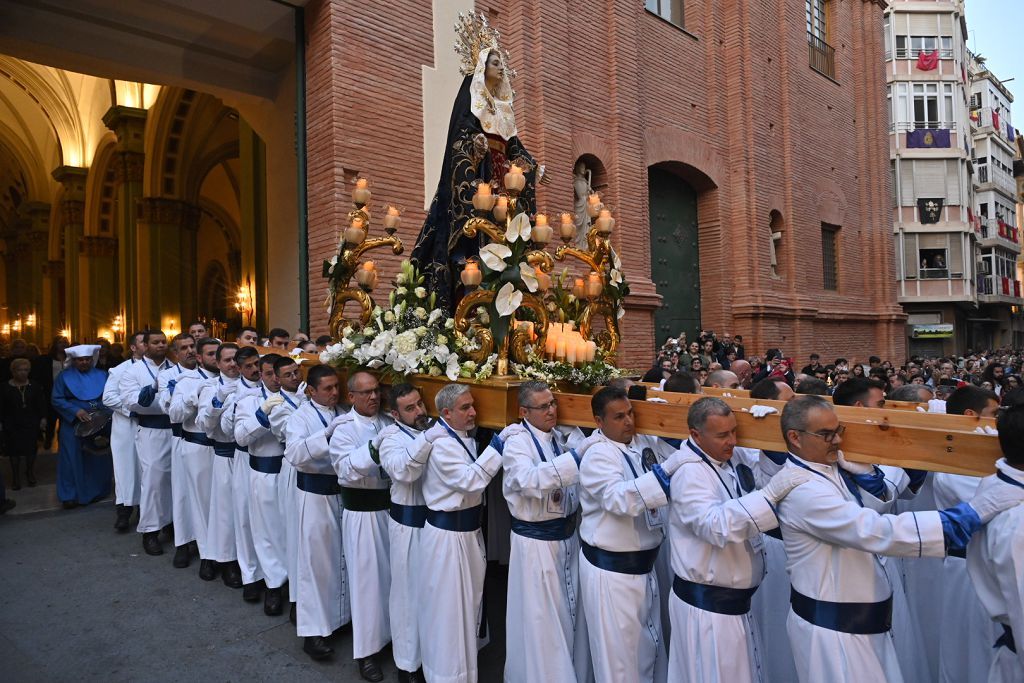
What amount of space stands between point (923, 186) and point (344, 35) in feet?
96.8

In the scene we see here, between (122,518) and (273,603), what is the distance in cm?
281

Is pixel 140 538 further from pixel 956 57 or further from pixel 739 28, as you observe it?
pixel 956 57

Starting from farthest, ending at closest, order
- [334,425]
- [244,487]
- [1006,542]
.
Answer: [244,487] < [334,425] < [1006,542]

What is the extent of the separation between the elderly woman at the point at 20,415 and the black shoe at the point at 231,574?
176 inches

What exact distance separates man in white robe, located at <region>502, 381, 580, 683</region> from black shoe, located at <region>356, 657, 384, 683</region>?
32.6 inches

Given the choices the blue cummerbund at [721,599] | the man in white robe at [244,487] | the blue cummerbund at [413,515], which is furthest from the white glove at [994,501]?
the man in white robe at [244,487]

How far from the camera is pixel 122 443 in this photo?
7.05m

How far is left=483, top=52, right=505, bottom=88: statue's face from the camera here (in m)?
4.92

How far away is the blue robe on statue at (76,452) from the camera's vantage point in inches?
304

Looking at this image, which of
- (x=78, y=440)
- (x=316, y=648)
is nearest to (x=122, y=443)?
(x=78, y=440)

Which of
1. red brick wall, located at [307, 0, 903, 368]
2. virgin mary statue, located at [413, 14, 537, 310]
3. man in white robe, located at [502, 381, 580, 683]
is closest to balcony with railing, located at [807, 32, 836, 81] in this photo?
red brick wall, located at [307, 0, 903, 368]

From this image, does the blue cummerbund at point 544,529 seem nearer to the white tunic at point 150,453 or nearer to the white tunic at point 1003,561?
the white tunic at point 1003,561

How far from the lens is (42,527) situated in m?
7.02

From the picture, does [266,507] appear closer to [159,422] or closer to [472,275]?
[159,422]
